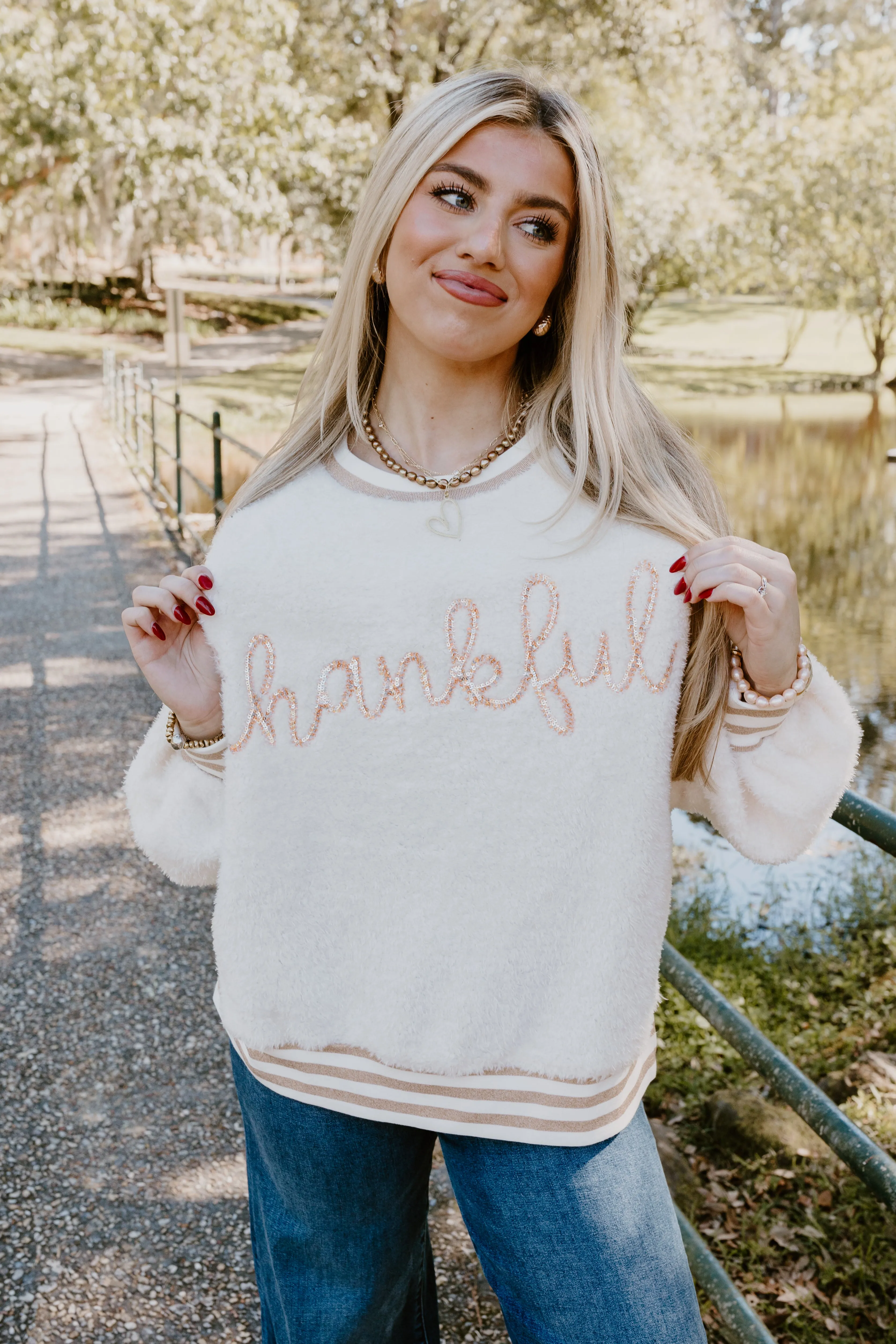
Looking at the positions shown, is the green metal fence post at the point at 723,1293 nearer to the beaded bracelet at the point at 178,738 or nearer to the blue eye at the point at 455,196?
the beaded bracelet at the point at 178,738

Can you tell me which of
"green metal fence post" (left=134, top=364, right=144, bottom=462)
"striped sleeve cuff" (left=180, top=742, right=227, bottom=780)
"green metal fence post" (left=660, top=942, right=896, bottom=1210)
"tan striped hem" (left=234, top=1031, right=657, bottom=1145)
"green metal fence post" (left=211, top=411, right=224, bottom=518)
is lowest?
"green metal fence post" (left=134, top=364, right=144, bottom=462)

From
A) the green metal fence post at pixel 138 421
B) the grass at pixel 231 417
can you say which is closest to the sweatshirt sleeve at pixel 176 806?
the grass at pixel 231 417

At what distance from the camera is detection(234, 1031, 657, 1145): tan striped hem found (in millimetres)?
1234

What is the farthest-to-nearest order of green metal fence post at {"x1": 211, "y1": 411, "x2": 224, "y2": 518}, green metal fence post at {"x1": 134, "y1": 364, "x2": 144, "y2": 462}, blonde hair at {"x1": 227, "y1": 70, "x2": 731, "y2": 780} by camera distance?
green metal fence post at {"x1": 134, "y1": 364, "x2": 144, "y2": 462}, green metal fence post at {"x1": 211, "y1": 411, "x2": 224, "y2": 518}, blonde hair at {"x1": 227, "y1": 70, "x2": 731, "y2": 780}

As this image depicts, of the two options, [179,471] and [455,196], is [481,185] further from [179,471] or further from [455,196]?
[179,471]

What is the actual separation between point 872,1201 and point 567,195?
107 inches

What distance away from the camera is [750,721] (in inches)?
48.8

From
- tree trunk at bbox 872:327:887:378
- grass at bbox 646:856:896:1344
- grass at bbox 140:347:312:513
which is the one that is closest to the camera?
grass at bbox 646:856:896:1344

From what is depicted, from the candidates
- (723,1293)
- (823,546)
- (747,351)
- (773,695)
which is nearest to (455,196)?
(773,695)

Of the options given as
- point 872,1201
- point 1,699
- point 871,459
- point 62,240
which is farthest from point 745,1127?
point 62,240

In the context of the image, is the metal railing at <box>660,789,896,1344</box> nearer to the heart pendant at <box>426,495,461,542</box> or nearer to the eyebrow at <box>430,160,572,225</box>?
the heart pendant at <box>426,495,461,542</box>

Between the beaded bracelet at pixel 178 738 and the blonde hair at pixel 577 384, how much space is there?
0.25m

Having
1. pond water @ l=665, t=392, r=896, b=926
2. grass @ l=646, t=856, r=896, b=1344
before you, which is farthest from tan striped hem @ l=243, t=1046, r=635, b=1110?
grass @ l=646, t=856, r=896, b=1344

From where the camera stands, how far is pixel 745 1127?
3.26m
